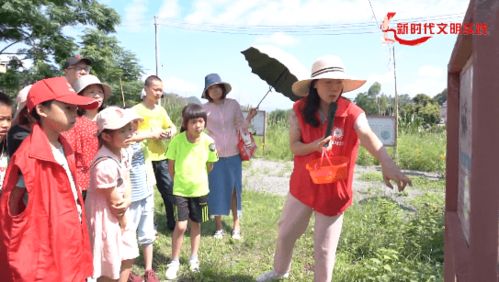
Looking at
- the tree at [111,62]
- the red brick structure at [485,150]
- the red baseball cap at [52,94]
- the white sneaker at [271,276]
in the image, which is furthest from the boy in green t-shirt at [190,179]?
the tree at [111,62]

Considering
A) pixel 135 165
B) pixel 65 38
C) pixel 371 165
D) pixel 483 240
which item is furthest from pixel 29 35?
pixel 483 240

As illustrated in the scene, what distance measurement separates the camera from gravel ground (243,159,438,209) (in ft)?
20.9

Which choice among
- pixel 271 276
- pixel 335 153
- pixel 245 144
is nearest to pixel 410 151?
pixel 245 144

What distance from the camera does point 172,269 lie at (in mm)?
3207

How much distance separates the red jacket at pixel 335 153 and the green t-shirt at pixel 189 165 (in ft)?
3.50

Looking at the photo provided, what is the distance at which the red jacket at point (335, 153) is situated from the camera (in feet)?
8.19

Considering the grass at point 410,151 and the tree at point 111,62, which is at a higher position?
the tree at point 111,62

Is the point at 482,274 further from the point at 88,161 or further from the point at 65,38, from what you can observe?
the point at 65,38

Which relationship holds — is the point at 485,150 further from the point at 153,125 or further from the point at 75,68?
the point at 75,68

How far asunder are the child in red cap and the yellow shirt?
1448 millimetres

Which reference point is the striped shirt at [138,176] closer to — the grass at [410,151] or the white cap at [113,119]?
the white cap at [113,119]

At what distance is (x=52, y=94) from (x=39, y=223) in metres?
0.59

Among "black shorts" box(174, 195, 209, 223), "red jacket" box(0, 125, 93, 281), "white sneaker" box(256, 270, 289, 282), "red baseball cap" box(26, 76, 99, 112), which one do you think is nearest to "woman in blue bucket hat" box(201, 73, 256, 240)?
"black shorts" box(174, 195, 209, 223)

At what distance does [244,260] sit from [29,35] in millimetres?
14383
